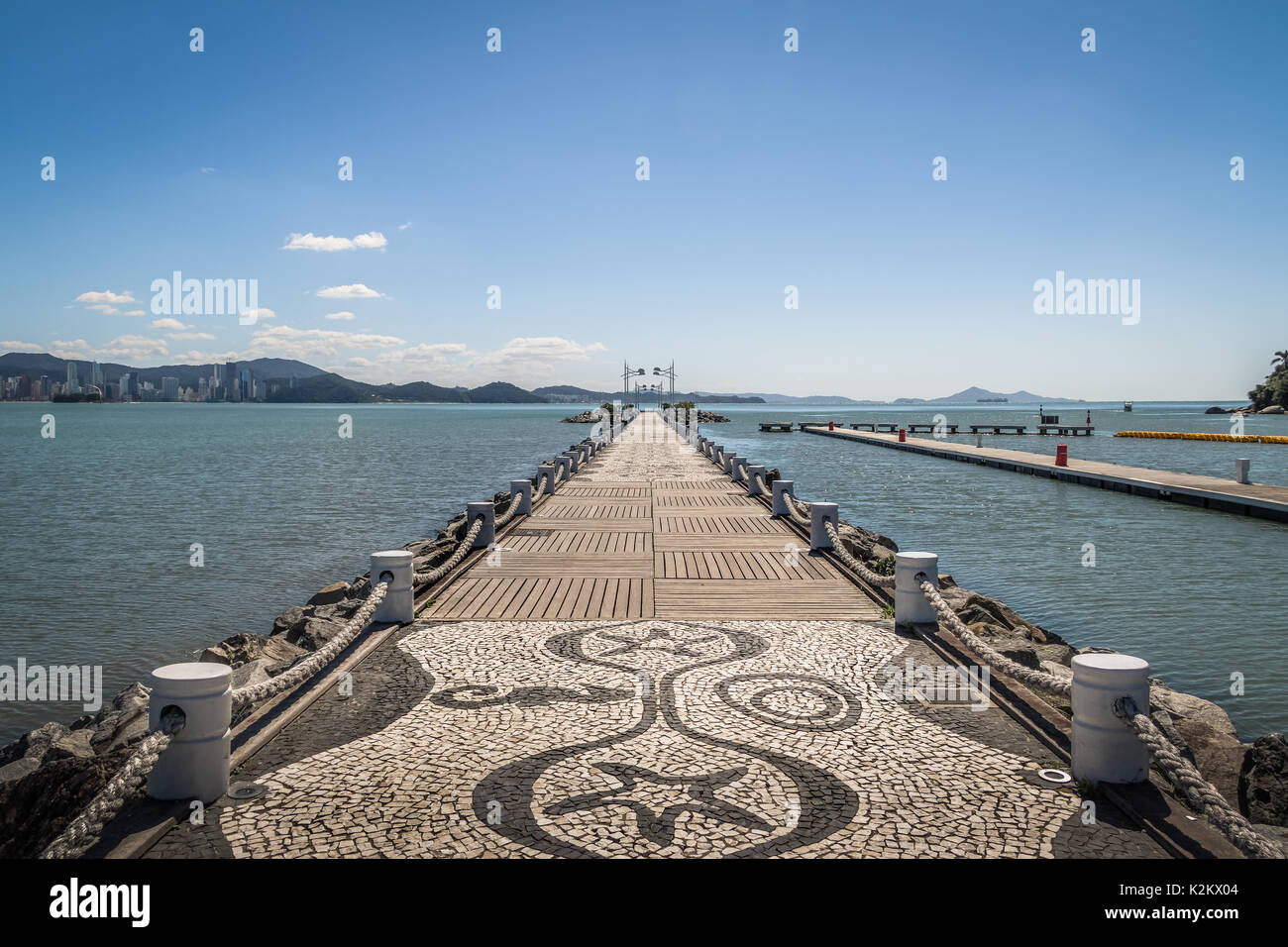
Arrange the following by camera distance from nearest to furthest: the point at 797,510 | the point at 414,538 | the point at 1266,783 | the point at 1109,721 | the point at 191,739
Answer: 1. the point at 191,739
2. the point at 1109,721
3. the point at 1266,783
4. the point at 797,510
5. the point at 414,538

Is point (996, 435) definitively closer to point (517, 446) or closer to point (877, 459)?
point (877, 459)

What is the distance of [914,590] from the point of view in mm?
8297

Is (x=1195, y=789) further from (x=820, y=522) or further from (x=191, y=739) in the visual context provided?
(x=820, y=522)

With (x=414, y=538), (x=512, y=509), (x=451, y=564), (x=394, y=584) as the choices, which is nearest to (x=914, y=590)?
(x=394, y=584)

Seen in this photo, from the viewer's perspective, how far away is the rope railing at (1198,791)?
12.6 feet

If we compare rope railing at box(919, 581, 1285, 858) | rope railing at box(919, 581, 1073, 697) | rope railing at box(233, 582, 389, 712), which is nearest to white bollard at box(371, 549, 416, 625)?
rope railing at box(233, 582, 389, 712)

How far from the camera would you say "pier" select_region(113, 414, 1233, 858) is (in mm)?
4199

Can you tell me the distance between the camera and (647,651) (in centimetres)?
757

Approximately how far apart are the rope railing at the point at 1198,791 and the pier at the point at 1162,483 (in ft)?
70.7

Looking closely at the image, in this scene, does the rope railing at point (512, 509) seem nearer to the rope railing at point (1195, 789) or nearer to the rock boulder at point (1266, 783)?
the rope railing at point (1195, 789)

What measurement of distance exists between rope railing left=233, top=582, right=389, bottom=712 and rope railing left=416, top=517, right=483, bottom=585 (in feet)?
5.53

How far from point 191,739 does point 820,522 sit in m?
9.74
